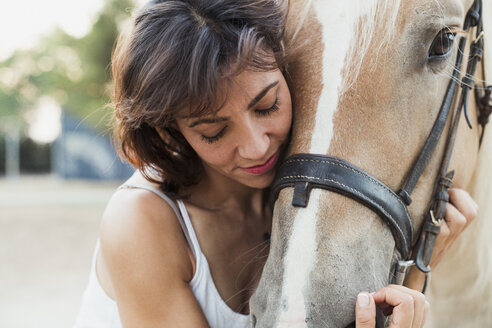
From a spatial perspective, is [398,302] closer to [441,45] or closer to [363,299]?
[363,299]

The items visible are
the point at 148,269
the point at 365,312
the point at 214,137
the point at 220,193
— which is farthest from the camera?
the point at 220,193

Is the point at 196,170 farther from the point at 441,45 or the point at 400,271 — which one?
the point at 441,45

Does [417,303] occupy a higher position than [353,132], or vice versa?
[353,132]

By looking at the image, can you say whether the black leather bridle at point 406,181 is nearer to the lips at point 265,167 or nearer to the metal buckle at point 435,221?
the metal buckle at point 435,221

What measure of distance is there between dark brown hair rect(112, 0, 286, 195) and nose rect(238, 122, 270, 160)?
0.12 metres

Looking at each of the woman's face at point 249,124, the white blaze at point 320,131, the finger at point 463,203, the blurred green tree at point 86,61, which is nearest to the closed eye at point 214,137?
the woman's face at point 249,124

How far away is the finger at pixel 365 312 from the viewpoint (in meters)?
1.08

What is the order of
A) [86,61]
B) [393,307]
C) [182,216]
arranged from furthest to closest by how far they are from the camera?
1. [86,61]
2. [182,216]
3. [393,307]

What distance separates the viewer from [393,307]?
1203 millimetres

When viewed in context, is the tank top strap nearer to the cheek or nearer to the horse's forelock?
the cheek

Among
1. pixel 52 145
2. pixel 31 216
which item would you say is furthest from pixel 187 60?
pixel 52 145

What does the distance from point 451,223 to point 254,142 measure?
69cm

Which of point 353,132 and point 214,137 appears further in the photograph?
point 214,137

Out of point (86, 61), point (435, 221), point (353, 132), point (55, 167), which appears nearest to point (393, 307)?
point (435, 221)
